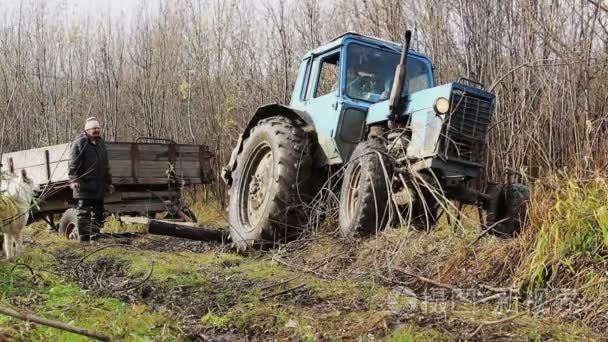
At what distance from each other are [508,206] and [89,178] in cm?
472

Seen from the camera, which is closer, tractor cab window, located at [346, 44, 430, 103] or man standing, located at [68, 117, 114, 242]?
tractor cab window, located at [346, 44, 430, 103]

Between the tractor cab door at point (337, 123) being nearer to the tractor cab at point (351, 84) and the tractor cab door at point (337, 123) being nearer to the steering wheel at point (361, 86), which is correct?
the tractor cab at point (351, 84)

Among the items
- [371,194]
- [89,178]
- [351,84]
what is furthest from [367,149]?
[89,178]

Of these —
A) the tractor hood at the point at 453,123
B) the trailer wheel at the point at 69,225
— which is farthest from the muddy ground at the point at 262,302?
the trailer wheel at the point at 69,225

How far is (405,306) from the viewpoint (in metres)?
3.70

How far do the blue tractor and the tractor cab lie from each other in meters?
0.01

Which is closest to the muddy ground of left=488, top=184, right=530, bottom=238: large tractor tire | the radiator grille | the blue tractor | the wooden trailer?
the blue tractor

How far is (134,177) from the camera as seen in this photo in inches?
345

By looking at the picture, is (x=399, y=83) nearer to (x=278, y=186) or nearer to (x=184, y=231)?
(x=278, y=186)

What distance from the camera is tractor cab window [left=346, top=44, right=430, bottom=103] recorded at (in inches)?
256

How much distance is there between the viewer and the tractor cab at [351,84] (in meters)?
6.36

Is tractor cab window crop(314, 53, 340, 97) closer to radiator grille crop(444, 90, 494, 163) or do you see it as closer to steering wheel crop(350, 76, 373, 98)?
steering wheel crop(350, 76, 373, 98)

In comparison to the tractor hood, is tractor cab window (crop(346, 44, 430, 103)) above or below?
above

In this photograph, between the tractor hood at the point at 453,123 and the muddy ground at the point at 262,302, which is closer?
the muddy ground at the point at 262,302
